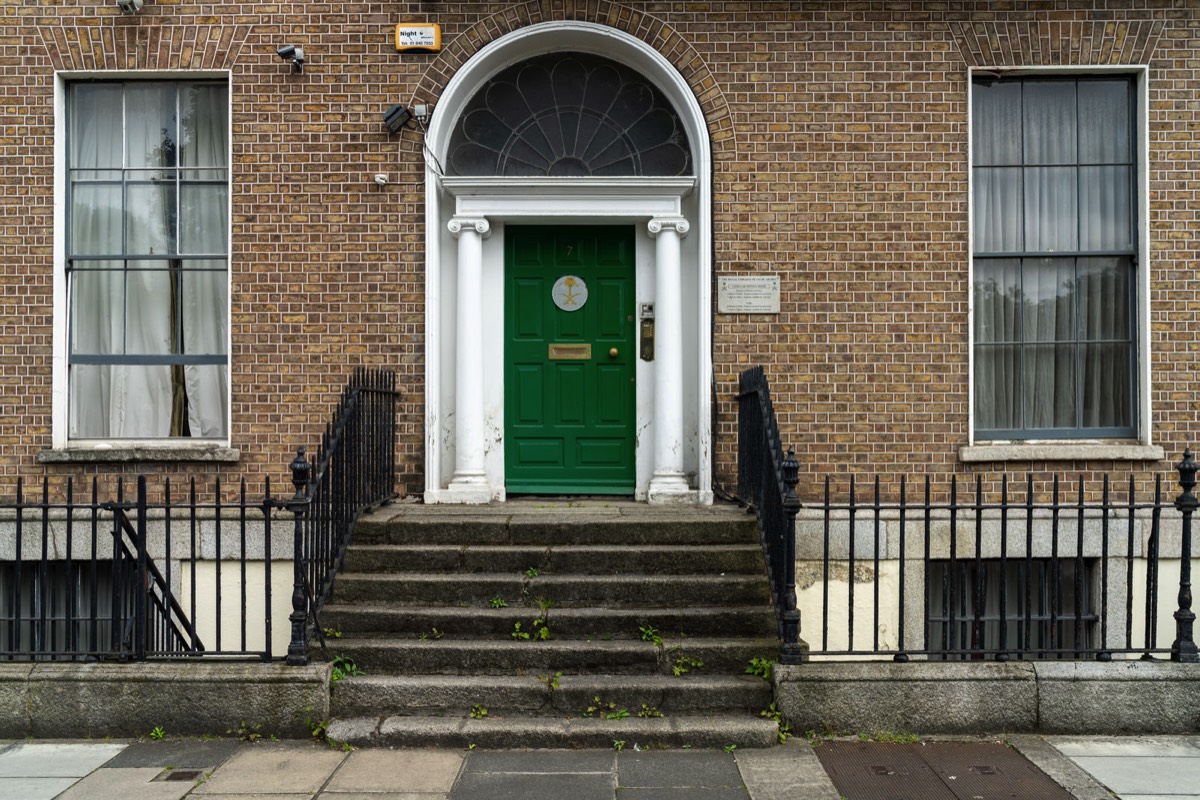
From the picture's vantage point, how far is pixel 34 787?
5141 mm

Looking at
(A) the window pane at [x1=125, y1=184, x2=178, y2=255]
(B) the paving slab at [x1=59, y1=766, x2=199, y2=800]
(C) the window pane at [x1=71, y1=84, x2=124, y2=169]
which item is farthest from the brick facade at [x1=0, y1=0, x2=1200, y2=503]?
(B) the paving slab at [x1=59, y1=766, x2=199, y2=800]

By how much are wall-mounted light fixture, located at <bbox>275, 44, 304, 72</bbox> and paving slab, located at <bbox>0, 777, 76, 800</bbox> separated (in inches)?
210

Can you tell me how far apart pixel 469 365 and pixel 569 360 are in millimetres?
833

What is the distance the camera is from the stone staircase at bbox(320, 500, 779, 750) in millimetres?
5824

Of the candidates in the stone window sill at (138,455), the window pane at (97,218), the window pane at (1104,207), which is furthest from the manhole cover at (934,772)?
the window pane at (97,218)

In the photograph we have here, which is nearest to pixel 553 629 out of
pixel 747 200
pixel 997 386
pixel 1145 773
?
pixel 1145 773

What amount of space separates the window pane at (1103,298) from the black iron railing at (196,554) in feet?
18.0

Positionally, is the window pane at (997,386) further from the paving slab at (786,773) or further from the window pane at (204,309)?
the window pane at (204,309)

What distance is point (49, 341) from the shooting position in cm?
822

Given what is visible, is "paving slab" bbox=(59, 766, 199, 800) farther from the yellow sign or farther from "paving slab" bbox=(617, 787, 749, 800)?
the yellow sign

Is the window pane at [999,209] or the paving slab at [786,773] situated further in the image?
the window pane at [999,209]

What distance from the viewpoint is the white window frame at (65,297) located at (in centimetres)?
818

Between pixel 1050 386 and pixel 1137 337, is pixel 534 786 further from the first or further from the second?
pixel 1137 337

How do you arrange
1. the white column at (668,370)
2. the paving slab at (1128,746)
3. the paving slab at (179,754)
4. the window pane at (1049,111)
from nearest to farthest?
the paving slab at (179,754) < the paving slab at (1128,746) < the white column at (668,370) < the window pane at (1049,111)
